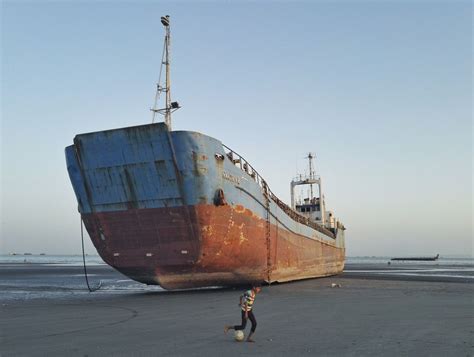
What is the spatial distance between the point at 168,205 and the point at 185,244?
1.82m

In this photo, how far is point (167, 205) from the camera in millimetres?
18141

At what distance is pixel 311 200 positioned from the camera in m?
41.5

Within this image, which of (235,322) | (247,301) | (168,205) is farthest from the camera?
(168,205)

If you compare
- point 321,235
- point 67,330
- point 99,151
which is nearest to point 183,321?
point 67,330

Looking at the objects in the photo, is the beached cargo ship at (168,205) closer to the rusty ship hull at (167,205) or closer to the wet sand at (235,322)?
the rusty ship hull at (167,205)

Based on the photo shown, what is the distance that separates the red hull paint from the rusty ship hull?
4 centimetres

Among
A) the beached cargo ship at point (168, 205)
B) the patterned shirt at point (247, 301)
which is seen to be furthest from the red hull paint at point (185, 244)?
the patterned shirt at point (247, 301)

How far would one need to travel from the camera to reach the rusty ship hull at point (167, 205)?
59.0 ft

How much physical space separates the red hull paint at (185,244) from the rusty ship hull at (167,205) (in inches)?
1.7

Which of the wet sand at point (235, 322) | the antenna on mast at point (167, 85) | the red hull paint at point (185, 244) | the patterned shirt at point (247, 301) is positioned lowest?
the wet sand at point (235, 322)

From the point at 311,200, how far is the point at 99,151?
26604mm

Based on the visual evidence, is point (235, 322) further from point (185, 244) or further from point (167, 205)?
point (167, 205)

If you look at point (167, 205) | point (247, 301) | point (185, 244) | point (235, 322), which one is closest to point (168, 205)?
point (167, 205)

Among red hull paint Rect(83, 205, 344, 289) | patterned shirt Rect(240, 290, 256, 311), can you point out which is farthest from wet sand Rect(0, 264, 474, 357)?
red hull paint Rect(83, 205, 344, 289)
